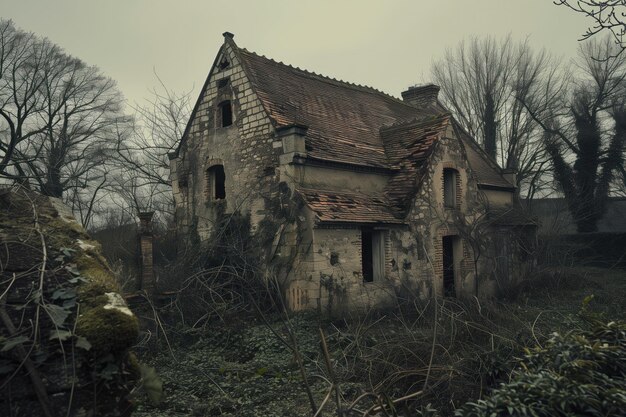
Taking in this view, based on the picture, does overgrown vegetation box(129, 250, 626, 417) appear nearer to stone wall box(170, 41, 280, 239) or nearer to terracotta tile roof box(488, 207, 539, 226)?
stone wall box(170, 41, 280, 239)

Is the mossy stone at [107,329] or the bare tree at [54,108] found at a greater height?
the bare tree at [54,108]

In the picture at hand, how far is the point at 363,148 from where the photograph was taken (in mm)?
15406

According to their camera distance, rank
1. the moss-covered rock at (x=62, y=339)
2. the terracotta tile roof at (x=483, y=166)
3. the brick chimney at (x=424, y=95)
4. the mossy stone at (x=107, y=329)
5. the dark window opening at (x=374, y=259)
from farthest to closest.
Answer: the brick chimney at (x=424, y=95)
the terracotta tile roof at (x=483, y=166)
the dark window opening at (x=374, y=259)
the mossy stone at (x=107, y=329)
the moss-covered rock at (x=62, y=339)

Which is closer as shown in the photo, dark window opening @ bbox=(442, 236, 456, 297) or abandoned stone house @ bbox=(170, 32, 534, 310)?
abandoned stone house @ bbox=(170, 32, 534, 310)

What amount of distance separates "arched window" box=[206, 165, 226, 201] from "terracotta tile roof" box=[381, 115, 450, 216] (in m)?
5.45

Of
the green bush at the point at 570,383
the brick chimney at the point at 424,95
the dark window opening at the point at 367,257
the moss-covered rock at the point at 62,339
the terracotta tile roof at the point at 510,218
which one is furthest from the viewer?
the brick chimney at the point at 424,95

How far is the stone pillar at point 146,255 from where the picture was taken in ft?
43.4

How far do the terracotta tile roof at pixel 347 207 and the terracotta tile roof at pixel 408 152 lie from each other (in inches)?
25.5

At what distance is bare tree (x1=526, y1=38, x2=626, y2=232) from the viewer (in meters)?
27.9

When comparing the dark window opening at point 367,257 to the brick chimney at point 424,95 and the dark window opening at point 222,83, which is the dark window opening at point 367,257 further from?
the brick chimney at point 424,95

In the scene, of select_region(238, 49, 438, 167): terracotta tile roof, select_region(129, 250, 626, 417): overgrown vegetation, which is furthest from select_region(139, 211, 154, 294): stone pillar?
select_region(238, 49, 438, 167): terracotta tile roof

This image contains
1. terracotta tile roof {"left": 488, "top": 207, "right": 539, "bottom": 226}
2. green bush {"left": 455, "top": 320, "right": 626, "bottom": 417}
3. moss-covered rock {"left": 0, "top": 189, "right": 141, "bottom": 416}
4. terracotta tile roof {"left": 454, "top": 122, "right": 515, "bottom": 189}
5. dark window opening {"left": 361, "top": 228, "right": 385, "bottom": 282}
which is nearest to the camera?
moss-covered rock {"left": 0, "top": 189, "right": 141, "bottom": 416}

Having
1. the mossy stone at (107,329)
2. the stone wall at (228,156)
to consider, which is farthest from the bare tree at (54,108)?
the mossy stone at (107,329)

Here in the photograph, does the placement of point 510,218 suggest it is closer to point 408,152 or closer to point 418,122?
point 418,122
